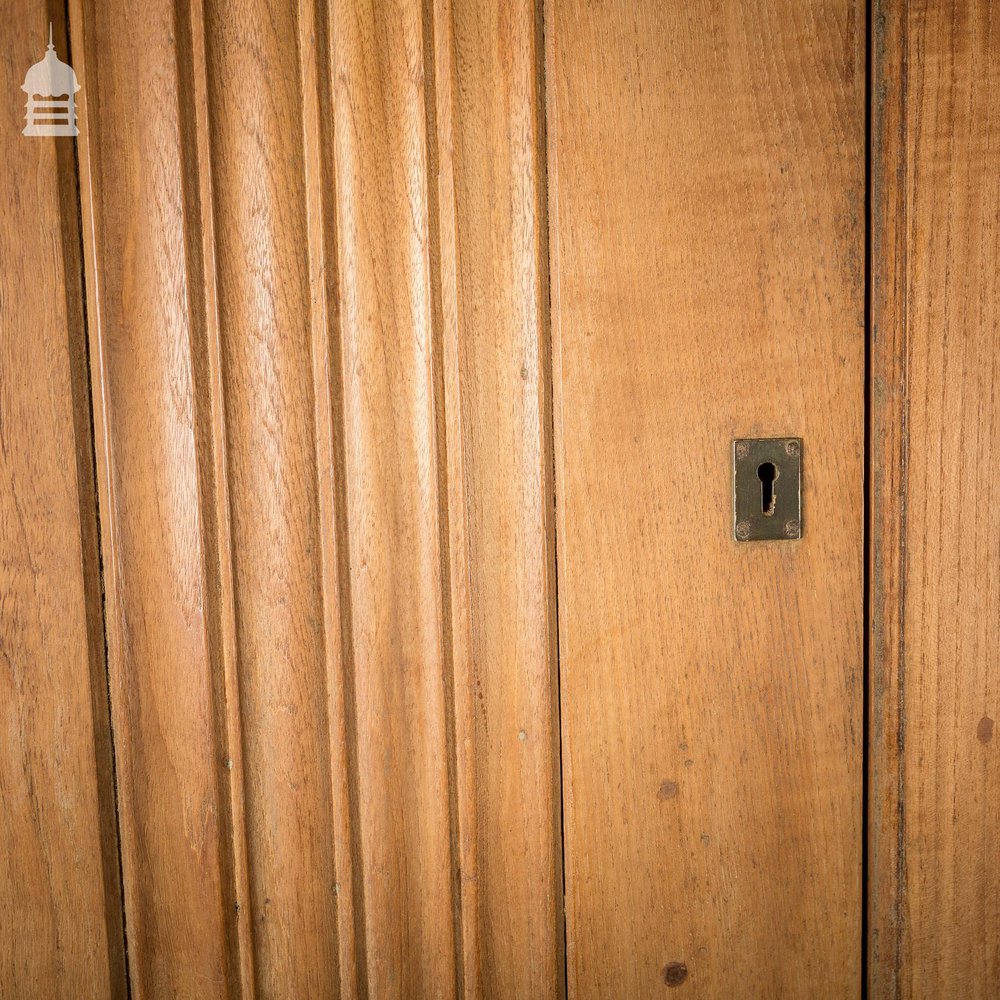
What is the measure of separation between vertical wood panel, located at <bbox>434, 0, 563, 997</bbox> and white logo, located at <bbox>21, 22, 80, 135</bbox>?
245 millimetres

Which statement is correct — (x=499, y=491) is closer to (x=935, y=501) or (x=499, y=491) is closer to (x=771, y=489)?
(x=771, y=489)

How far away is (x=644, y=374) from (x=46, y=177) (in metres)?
0.43

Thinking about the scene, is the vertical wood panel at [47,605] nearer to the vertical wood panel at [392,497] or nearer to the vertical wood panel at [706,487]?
the vertical wood panel at [392,497]

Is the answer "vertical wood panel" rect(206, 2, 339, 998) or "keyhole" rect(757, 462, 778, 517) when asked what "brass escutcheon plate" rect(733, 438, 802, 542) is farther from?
"vertical wood panel" rect(206, 2, 339, 998)

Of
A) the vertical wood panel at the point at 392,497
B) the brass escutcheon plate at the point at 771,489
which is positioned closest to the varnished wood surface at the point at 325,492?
the vertical wood panel at the point at 392,497

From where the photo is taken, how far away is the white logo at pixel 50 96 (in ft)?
1.61

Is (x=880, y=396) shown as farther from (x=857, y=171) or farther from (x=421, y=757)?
(x=421, y=757)

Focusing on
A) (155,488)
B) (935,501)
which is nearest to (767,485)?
(935,501)

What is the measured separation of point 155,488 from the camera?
513 millimetres

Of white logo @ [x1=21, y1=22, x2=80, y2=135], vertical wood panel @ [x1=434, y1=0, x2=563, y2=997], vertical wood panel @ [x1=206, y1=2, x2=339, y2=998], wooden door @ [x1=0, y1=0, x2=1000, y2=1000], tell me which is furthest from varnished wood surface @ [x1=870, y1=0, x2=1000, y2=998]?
white logo @ [x1=21, y1=22, x2=80, y2=135]

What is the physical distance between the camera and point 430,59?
52 cm

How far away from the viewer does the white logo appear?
19.3 inches

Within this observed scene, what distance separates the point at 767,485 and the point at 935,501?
0.13 m

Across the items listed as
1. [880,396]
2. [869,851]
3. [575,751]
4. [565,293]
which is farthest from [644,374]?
[869,851]
